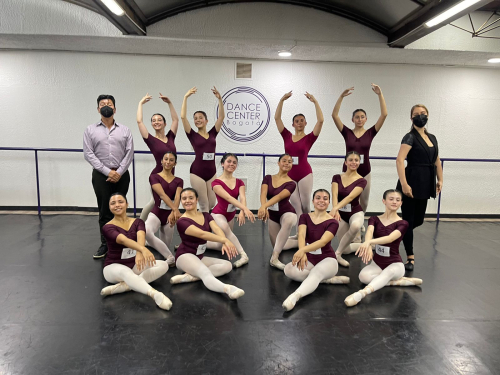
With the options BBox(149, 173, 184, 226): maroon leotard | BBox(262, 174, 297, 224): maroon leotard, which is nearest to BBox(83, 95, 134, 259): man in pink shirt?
BBox(149, 173, 184, 226): maroon leotard

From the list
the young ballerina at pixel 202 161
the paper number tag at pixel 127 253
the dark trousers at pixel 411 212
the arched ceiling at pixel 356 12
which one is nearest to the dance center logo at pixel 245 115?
the arched ceiling at pixel 356 12

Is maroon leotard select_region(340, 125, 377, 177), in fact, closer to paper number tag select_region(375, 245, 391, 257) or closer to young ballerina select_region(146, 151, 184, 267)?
paper number tag select_region(375, 245, 391, 257)

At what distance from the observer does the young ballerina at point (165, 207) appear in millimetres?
3162

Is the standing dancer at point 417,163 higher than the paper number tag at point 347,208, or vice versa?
the standing dancer at point 417,163

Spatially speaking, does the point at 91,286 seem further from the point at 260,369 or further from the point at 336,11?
the point at 336,11

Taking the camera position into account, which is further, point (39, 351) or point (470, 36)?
point (470, 36)

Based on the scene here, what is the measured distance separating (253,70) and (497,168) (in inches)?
169

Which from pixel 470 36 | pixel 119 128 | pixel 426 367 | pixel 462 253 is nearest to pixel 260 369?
pixel 426 367

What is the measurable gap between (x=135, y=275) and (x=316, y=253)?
142cm

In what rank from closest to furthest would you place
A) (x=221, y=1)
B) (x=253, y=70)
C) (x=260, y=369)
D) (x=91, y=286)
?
(x=260, y=369) < (x=91, y=286) < (x=221, y=1) < (x=253, y=70)

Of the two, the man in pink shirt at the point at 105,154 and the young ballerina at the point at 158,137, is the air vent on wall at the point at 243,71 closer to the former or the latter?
the young ballerina at the point at 158,137

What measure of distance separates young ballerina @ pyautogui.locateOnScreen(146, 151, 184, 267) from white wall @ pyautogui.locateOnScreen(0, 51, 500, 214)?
6.45 ft

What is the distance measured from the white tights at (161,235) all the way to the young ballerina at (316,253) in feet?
3.94

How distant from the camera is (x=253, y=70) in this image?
16.8 feet
